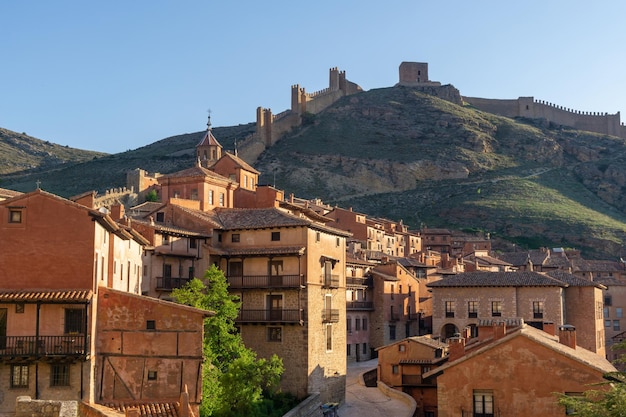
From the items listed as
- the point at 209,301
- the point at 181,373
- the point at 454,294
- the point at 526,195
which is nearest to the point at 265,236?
the point at 209,301

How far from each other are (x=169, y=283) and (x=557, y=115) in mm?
161679

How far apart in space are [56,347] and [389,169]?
122 metres

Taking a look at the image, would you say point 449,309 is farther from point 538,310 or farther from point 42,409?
point 42,409

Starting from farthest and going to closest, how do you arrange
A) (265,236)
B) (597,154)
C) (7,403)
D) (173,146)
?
(173,146) < (597,154) < (265,236) < (7,403)

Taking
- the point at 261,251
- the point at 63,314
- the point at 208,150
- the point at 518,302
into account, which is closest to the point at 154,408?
the point at 63,314

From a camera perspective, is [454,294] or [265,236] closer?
[265,236]

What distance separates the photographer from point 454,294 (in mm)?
66250

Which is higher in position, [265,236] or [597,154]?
[597,154]

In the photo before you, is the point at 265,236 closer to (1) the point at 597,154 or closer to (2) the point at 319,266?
(2) the point at 319,266

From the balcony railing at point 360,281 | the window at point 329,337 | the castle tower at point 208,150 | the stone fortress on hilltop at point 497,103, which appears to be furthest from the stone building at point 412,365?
the stone fortress on hilltop at point 497,103

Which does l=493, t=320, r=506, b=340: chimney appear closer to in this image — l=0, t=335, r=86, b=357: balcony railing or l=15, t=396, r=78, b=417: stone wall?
l=0, t=335, r=86, b=357: balcony railing

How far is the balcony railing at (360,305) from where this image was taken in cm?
6406

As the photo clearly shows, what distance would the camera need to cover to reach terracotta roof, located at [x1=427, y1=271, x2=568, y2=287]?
211 feet

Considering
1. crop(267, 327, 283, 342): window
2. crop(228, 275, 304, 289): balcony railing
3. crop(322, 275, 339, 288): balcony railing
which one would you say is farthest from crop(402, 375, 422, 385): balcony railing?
crop(228, 275, 304, 289): balcony railing
